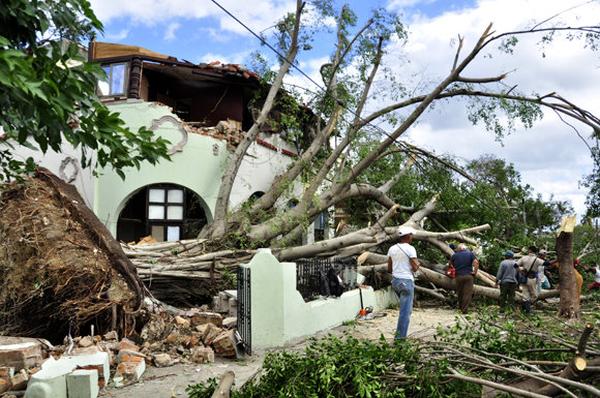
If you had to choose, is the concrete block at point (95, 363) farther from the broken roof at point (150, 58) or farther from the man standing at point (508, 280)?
the broken roof at point (150, 58)

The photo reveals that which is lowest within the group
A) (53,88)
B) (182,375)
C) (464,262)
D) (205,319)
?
(182,375)

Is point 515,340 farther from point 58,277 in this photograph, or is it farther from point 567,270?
point 58,277

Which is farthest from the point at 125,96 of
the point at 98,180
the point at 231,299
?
Answer: the point at 231,299

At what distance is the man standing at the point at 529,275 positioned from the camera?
40.2 ft

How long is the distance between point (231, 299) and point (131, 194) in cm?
574

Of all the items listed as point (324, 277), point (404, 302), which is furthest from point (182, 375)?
point (324, 277)

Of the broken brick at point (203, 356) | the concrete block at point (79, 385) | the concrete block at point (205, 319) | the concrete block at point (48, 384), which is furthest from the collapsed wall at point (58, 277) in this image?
the concrete block at point (79, 385)

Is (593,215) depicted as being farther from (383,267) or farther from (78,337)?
(78,337)

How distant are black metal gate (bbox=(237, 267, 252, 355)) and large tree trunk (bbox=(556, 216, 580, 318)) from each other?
185 inches

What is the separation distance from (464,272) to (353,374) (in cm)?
866

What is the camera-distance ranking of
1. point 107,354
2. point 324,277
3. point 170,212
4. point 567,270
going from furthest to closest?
point 170,212 < point 324,277 < point 567,270 < point 107,354

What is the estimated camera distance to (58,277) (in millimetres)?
7531

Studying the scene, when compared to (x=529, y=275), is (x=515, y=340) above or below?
below

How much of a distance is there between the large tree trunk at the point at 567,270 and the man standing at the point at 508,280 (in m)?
3.34
